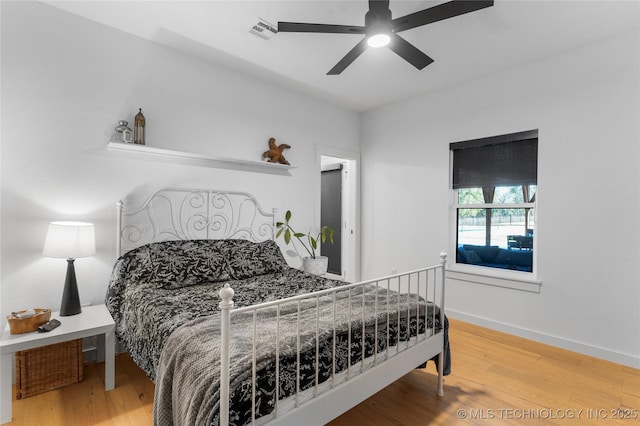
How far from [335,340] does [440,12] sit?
1.88 metres

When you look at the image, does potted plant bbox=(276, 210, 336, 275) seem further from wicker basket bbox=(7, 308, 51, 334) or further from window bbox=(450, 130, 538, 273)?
wicker basket bbox=(7, 308, 51, 334)

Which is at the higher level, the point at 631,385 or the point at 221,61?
the point at 221,61

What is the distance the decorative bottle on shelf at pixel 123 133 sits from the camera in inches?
103

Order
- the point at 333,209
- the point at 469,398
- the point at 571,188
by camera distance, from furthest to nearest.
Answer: the point at 333,209 < the point at 571,188 < the point at 469,398

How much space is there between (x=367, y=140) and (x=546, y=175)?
233 centimetres

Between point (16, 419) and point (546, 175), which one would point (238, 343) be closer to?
point (16, 419)

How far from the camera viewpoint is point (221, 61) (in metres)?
3.21

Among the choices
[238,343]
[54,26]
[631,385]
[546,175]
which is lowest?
[631,385]

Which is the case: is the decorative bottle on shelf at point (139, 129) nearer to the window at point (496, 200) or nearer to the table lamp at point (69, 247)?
the table lamp at point (69, 247)

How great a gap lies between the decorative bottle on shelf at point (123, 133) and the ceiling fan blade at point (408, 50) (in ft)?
7.09

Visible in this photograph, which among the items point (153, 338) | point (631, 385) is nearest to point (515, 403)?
point (631, 385)

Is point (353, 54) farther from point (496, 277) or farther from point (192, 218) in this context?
point (496, 277)

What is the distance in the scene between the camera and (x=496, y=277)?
339 centimetres

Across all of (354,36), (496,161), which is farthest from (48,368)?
(496,161)
